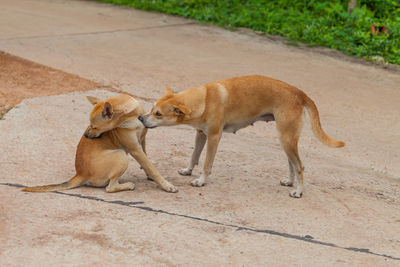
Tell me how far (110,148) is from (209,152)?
36.4 inches

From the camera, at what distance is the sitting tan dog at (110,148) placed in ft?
17.2

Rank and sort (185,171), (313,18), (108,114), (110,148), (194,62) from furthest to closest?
1. (313,18)
2. (194,62)
3. (185,171)
4. (110,148)
5. (108,114)

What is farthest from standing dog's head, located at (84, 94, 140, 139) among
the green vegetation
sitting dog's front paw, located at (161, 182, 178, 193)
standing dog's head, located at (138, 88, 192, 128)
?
the green vegetation

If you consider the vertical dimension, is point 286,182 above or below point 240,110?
below

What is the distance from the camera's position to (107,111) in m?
5.23

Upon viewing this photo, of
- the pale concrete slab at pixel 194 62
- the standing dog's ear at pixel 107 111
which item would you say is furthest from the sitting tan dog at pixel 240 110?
the pale concrete slab at pixel 194 62

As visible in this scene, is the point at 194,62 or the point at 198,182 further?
the point at 194,62

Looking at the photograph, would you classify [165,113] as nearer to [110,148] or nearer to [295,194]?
[110,148]

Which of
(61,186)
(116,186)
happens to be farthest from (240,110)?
(61,186)

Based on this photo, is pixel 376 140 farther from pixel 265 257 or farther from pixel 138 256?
pixel 138 256

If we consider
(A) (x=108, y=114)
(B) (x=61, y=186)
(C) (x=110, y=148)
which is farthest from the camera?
(C) (x=110, y=148)

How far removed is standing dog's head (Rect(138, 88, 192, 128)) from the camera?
5336 millimetres

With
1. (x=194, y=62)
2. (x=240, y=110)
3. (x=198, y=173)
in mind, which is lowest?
(x=198, y=173)

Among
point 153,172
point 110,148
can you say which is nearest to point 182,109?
point 153,172
